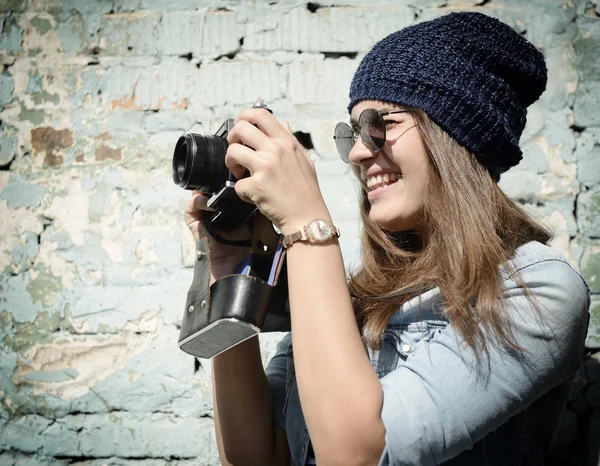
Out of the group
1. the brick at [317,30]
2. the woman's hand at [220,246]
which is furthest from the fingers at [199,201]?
the brick at [317,30]

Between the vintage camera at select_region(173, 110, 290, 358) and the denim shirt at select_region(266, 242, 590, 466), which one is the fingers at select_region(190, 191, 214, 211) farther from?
the denim shirt at select_region(266, 242, 590, 466)

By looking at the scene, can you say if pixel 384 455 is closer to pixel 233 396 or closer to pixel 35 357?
pixel 233 396

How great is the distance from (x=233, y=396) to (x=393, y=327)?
388mm

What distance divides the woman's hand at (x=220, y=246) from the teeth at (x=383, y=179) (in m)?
0.29

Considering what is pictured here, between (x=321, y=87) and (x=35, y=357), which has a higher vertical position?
(x=321, y=87)

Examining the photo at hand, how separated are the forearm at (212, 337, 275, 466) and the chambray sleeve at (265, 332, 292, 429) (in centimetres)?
4

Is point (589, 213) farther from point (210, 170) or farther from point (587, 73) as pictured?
→ point (210, 170)

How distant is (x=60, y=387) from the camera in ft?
5.71

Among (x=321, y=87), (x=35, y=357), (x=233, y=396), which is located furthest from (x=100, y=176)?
(x=233, y=396)

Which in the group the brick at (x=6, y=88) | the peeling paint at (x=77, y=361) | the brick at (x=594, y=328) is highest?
the brick at (x=6, y=88)

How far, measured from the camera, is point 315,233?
0.91 m

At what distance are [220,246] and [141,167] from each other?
2.23 feet

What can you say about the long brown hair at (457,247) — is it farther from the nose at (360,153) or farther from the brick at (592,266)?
the brick at (592,266)

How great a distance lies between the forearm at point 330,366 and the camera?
2.77ft
